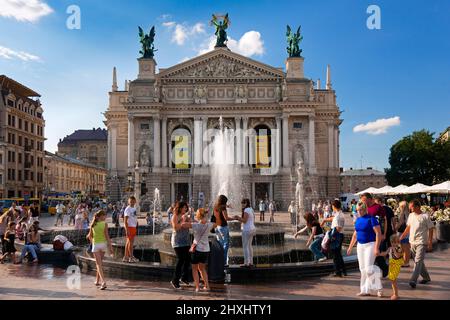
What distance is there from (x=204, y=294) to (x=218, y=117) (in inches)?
2181

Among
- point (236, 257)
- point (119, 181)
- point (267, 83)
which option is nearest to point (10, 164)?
point (119, 181)

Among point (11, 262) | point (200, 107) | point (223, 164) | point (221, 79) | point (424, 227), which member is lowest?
point (11, 262)

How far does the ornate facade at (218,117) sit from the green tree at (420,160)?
1284cm

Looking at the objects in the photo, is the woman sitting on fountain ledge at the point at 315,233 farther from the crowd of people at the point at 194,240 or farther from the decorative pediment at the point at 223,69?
the decorative pediment at the point at 223,69

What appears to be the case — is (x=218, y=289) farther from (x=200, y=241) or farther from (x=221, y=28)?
(x=221, y=28)

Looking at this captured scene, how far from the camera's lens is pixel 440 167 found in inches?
2511

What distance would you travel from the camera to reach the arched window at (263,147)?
214 feet

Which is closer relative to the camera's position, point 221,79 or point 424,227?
point 424,227

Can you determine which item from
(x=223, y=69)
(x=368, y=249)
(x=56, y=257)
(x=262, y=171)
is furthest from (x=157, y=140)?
(x=368, y=249)

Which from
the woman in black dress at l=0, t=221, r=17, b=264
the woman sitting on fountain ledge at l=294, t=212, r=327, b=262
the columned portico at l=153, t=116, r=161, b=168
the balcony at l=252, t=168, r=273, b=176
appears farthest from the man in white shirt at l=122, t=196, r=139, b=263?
the balcony at l=252, t=168, r=273, b=176

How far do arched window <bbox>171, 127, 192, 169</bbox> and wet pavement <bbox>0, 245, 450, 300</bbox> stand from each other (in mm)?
52229

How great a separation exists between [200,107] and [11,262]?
49473 millimetres

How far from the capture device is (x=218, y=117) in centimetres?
6481
